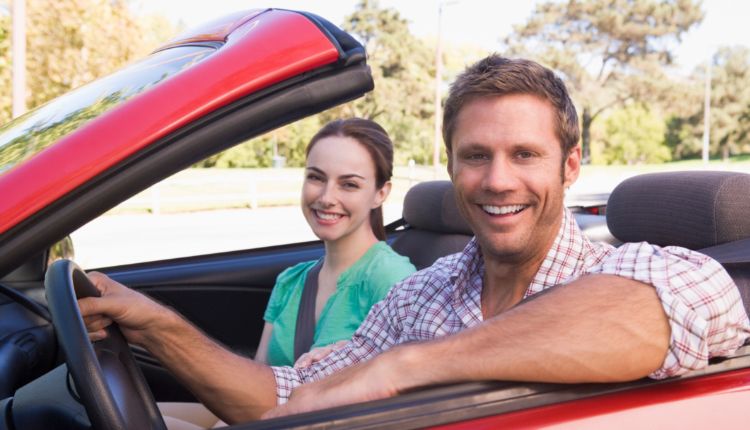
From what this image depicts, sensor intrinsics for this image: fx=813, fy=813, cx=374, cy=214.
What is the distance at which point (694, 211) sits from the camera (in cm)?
221

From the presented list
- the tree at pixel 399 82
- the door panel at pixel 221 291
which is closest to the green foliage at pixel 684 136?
the tree at pixel 399 82

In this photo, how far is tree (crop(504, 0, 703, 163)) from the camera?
4112 cm

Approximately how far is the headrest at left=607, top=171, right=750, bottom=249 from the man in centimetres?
48

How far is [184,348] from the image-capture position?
1.87 metres

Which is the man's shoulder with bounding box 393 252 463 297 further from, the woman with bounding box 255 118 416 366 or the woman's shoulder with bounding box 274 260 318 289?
the woman's shoulder with bounding box 274 260 318 289

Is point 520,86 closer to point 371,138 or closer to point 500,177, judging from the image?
point 500,177

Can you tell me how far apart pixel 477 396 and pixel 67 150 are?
74cm

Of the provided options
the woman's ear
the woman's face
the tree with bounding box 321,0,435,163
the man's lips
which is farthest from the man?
the tree with bounding box 321,0,435,163

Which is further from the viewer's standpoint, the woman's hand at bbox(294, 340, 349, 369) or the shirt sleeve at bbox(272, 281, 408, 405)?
the woman's hand at bbox(294, 340, 349, 369)

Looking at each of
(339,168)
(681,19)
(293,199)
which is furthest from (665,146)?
(339,168)

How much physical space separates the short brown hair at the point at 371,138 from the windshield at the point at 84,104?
1.33 m

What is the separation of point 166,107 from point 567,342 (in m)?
0.73

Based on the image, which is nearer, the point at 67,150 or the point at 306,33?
the point at 67,150

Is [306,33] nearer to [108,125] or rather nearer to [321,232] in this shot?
[108,125]
